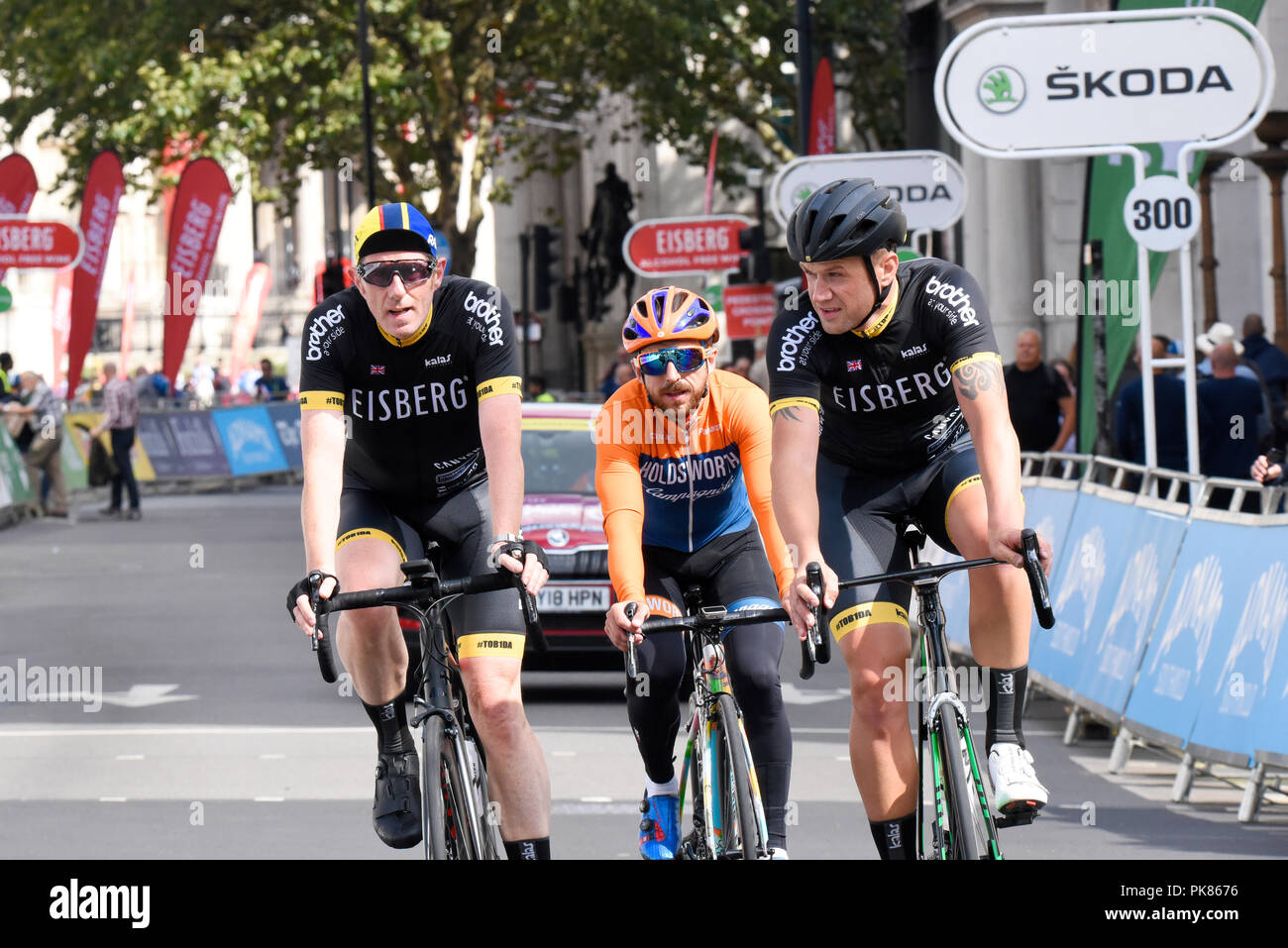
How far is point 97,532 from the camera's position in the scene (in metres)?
29.0

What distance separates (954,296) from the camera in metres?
6.53

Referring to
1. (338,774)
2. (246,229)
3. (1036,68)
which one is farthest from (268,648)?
(246,229)

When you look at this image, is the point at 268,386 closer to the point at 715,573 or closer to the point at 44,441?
the point at 44,441

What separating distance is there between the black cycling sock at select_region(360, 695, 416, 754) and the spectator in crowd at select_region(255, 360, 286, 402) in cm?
A: 3820

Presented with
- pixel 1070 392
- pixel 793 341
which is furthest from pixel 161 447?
pixel 793 341

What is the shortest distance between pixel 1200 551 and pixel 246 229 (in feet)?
315

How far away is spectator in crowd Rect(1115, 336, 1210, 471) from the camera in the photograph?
1551cm

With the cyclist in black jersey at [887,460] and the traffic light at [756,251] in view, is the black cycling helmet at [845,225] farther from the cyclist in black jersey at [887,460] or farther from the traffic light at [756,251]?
the traffic light at [756,251]

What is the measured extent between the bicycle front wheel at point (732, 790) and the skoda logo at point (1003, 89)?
7.03m

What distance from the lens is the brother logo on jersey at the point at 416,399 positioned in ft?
22.3

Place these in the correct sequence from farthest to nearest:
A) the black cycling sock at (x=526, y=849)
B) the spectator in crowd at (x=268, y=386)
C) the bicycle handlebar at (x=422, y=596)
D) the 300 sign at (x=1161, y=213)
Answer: the spectator in crowd at (x=268, y=386), the 300 sign at (x=1161, y=213), the black cycling sock at (x=526, y=849), the bicycle handlebar at (x=422, y=596)

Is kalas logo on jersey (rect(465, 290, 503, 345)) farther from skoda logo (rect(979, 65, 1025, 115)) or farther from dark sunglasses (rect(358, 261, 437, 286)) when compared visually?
skoda logo (rect(979, 65, 1025, 115))

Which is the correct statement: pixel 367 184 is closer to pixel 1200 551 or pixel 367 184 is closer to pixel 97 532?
pixel 97 532

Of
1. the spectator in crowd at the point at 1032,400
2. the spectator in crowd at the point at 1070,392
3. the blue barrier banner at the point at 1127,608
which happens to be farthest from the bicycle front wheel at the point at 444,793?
the spectator in crowd at the point at 1032,400
